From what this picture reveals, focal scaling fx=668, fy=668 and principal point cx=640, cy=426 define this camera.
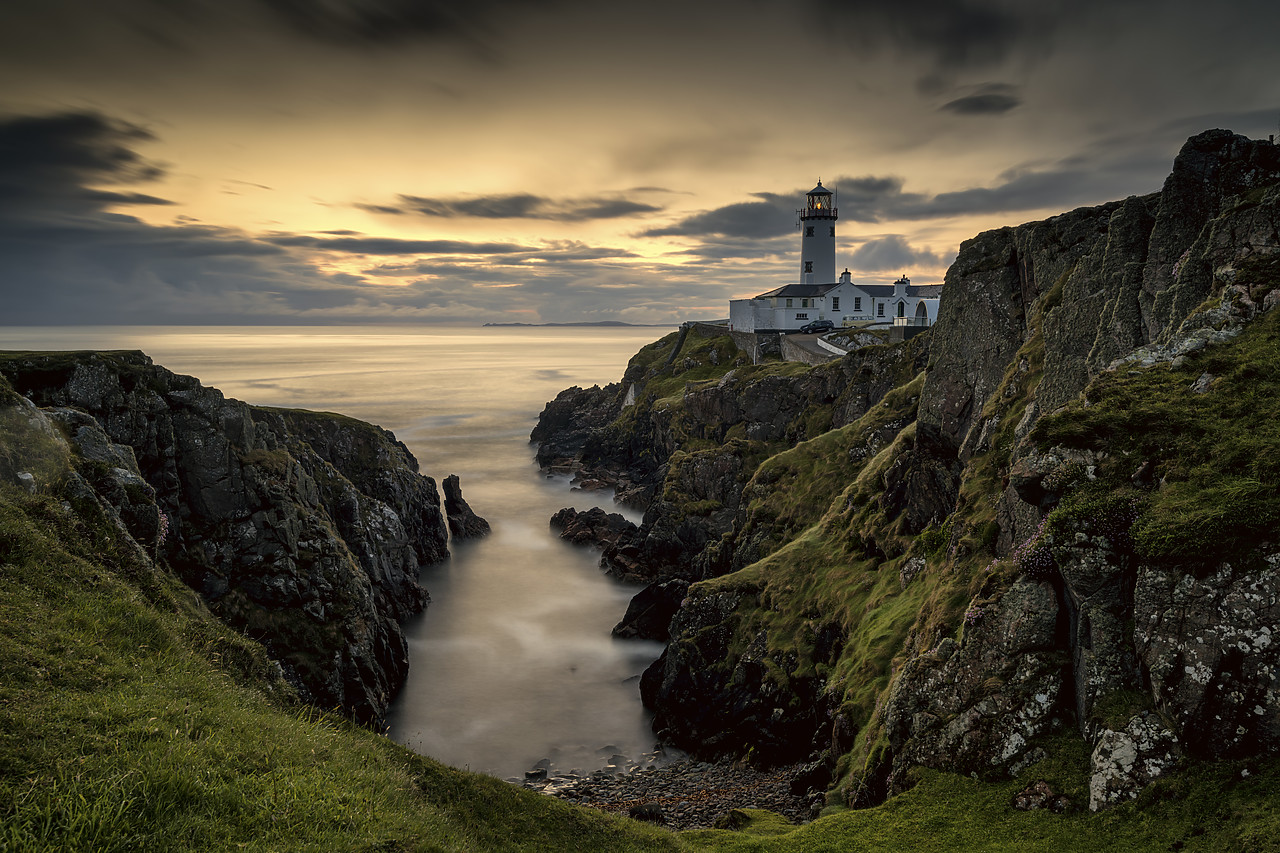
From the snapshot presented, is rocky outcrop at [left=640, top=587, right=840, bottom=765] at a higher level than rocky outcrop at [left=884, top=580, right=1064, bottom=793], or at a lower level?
lower

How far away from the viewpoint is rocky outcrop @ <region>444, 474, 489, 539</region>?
3191 inches

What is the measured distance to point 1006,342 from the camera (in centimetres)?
3475

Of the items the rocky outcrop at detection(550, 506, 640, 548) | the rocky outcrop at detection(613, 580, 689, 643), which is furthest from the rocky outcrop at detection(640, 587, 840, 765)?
the rocky outcrop at detection(550, 506, 640, 548)

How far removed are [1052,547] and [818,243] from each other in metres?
127

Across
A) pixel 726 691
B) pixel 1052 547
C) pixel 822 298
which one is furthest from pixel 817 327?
pixel 1052 547

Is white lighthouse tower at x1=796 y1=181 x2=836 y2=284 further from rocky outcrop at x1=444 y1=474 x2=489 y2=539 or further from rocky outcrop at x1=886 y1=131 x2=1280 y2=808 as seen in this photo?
rocky outcrop at x1=886 y1=131 x2=1280 y2=808

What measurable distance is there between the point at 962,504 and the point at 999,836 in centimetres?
1435

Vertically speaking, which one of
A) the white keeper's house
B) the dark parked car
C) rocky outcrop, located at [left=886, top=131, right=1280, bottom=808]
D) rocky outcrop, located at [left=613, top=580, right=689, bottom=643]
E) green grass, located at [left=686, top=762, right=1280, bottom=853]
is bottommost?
rocky outcrop, located at [left=613, top=580, right=689, bottom=643]

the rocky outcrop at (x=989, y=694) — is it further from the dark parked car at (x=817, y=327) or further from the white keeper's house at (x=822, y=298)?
the white keeper's house at (x=822, y=298)

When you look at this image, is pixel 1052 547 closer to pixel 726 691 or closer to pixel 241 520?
pixel 726 691

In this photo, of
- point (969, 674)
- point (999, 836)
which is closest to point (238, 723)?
point (999, 836)

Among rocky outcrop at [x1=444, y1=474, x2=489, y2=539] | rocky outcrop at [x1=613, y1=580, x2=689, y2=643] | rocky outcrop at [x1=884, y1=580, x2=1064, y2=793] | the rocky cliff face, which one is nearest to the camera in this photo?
rocky outcrop at [x1=884, y1=580, x2=1064, y2=793]

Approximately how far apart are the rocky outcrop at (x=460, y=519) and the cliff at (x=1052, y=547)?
42284mm

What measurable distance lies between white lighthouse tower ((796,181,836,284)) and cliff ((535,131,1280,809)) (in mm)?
91069
